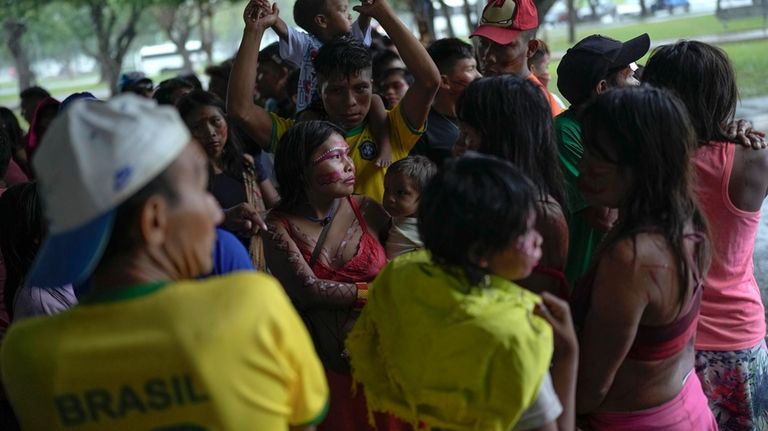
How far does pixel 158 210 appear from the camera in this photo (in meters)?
1.57

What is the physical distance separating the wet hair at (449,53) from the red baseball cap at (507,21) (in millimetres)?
114

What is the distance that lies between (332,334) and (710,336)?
4.43ft

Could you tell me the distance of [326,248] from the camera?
3033 millimetres

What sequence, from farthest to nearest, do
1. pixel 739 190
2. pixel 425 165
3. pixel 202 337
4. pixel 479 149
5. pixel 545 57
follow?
pixel 545 57, pixel 425 165, pixel 739 190, pixel 479 149, pixel 202 337

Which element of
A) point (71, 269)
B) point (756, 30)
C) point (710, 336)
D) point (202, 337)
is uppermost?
point (71, 269)

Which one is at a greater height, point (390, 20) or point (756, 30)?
point (390, 20)

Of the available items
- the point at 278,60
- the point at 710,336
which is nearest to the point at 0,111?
the point at 278,60

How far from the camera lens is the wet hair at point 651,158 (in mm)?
2168

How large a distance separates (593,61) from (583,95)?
0.48 feet

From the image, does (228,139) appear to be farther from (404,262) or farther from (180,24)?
(180,24)

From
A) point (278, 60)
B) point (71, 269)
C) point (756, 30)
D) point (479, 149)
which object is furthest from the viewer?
point (756, 30)

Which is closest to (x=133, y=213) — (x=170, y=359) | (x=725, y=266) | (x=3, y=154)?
(x=170, y=359)

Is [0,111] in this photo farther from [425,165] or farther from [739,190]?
[739,190]

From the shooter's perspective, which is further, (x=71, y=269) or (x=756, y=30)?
(x=756, y=30)
